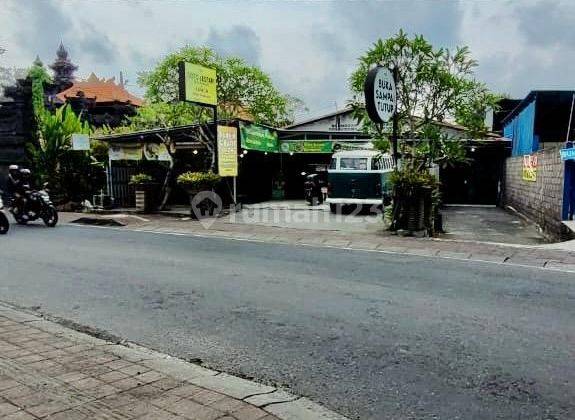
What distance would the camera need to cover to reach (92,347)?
172 inches

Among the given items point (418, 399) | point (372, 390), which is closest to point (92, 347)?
point (372, 390)

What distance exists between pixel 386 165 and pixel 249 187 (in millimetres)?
7015

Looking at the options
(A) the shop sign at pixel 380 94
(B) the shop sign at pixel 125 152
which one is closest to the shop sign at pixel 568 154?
(A) the shop sign at pixel 380 94

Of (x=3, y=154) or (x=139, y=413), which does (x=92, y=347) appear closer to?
(x=139, y=413)

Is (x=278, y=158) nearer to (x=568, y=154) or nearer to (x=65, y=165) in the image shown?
(x=65, y=165)

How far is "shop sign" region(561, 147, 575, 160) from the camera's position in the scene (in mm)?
10472

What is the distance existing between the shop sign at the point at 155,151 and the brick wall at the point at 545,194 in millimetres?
12034

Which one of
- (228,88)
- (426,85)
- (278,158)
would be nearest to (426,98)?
(426,85)

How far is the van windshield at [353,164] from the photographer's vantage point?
17.1m

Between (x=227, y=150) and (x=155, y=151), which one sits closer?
(x=227, y=150)

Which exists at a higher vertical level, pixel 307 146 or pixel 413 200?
pixel 307 146

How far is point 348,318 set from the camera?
534cm

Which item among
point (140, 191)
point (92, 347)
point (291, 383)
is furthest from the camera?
point (140, 191)

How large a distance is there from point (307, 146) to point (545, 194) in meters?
11.1
